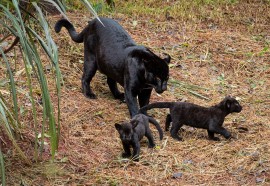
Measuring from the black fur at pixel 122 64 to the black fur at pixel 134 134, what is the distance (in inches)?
25.5

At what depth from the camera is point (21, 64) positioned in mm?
7324

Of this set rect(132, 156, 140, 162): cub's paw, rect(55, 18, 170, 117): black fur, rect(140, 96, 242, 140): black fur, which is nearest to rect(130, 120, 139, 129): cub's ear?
rect(132, 156, 140, 162): cub's paw

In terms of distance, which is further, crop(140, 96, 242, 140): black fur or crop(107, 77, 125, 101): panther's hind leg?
crop(107, 77, 125, 101): panther's hind leg

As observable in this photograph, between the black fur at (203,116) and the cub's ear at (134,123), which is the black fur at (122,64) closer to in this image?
the black fur at (203,116)

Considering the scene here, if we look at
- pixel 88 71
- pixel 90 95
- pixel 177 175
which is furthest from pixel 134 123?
pixel 88 71

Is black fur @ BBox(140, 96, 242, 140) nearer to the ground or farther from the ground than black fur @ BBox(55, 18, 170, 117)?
nearer to the ground

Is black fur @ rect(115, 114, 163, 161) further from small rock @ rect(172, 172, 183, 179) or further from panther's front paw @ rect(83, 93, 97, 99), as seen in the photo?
panther's front paw @ rect(83, 93, 97, 99)

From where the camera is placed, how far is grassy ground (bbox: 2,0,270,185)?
5.20 metres

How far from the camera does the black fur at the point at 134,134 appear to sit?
539 cm

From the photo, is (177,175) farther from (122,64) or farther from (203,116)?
(122,64)

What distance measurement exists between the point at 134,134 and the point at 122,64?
1382 millimetres

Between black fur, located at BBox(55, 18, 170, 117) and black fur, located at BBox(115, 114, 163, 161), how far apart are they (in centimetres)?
65

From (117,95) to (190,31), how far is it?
2455 millimetres

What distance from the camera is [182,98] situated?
7.25 meters
